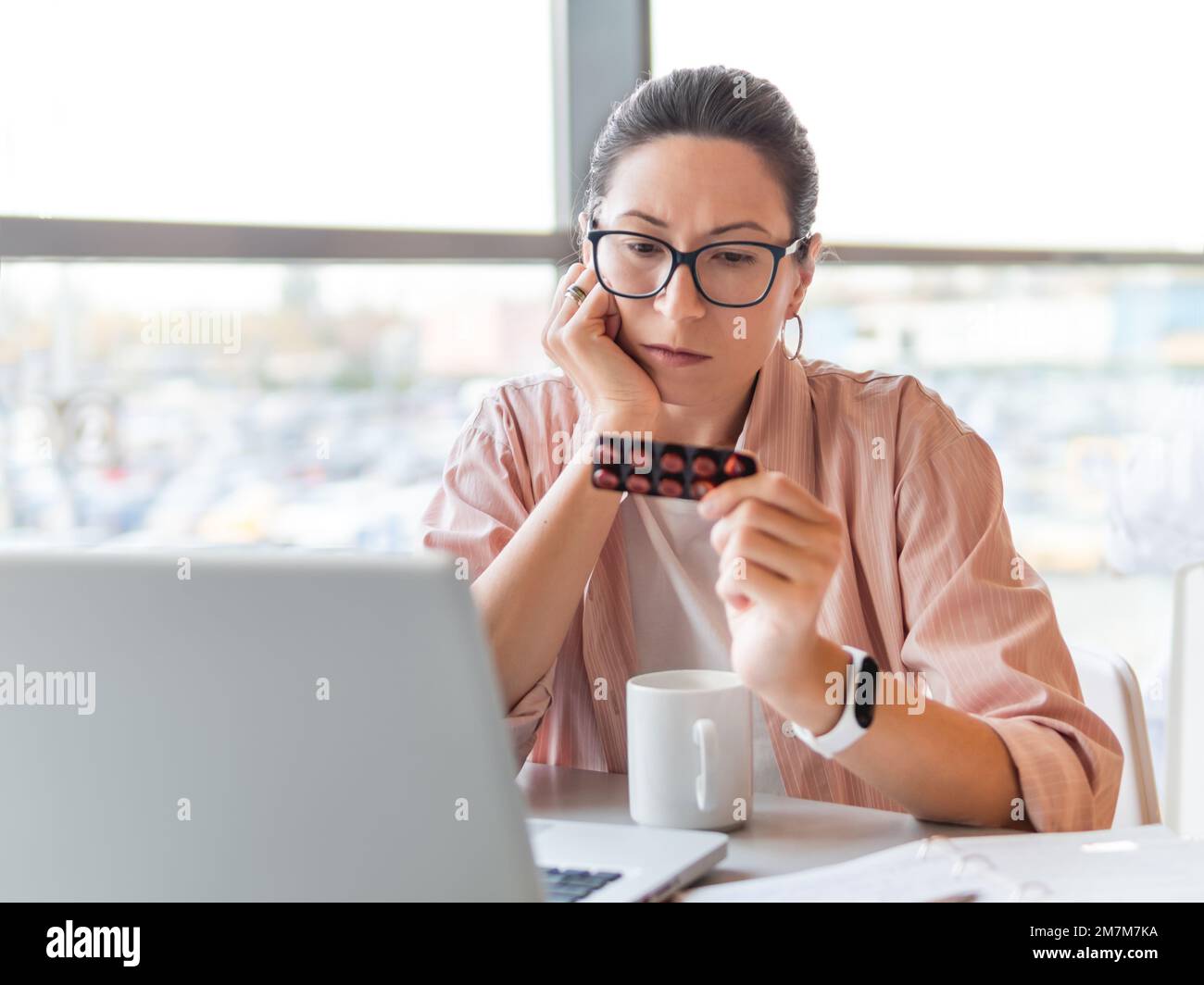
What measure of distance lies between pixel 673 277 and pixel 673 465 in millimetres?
548

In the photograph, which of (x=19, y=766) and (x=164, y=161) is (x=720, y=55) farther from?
(x=19, y=766)

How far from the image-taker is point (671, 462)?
904mm

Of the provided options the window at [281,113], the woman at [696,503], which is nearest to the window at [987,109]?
the window at [281,113]

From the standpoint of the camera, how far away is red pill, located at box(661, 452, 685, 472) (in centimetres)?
90

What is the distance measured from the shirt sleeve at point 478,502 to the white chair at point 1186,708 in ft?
2.22

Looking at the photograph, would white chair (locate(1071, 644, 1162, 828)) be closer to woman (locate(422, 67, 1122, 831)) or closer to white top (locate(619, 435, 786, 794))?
woman (locate(422, 67, 1122, 831))

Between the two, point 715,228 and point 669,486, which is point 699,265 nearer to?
point 715,228

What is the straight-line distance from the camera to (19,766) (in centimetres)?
69

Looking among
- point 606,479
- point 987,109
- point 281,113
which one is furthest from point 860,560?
point 987,109

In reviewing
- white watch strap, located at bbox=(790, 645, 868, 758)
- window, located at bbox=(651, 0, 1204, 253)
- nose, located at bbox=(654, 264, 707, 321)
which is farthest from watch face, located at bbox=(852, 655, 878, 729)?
window, located at bbox=(651, 0, 1204, 253)

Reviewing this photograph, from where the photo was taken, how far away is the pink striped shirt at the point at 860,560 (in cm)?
124

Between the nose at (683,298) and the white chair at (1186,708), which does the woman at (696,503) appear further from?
the white chair at (1186,708)

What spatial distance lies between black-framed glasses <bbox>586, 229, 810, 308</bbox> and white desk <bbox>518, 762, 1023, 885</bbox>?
0.56 metres
